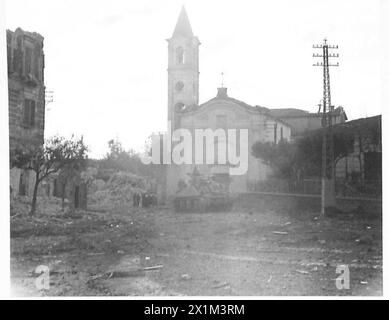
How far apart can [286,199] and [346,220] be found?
2.98ft

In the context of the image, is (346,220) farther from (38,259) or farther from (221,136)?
(38,259)

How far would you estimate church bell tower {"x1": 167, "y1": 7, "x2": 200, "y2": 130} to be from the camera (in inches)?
227

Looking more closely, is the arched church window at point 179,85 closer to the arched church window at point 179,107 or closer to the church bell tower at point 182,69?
the church bell tower at point 182,69

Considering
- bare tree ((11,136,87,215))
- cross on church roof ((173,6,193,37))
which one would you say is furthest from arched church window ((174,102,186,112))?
bare tree ((11,136,87,215))

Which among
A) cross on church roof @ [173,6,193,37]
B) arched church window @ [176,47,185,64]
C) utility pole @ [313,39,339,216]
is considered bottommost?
utility pole @ [313,39,339,216]

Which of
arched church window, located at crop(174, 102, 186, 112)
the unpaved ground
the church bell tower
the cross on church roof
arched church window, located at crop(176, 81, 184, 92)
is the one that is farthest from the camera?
arched church window, located at crop(174, 102, 186, 112)

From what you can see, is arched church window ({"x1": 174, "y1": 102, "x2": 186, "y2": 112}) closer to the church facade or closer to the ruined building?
the church facade

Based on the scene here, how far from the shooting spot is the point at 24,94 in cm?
570

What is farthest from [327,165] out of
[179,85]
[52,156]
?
[52,156]

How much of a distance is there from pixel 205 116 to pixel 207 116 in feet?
0.35

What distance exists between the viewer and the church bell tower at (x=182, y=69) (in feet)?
18.9

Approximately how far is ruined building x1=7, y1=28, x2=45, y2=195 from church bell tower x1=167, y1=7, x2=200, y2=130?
1.82 meters

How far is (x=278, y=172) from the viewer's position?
6520 mm
